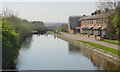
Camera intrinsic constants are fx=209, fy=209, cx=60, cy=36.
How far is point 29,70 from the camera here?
73.0ft

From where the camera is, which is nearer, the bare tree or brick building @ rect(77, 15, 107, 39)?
the bare tree

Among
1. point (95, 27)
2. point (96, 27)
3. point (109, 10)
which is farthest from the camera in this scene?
point (95, 27)

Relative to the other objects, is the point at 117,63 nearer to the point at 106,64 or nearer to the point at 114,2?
the point at 106,64

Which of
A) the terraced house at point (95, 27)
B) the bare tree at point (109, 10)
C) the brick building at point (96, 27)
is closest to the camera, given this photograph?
the bare tree at point (109, 10)

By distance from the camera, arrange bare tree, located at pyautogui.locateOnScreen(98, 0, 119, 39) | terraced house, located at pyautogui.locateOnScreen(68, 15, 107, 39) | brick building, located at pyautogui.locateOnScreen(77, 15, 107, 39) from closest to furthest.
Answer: bare tree, located at pyautogui.locateOnScreen(98, 0, 119, 39) → terraced house, located at pyautogui.locateOnScreen(68, 15, 107, 39) → brick building, located at pyautogui.locateOnScreen(77, 15, 107, 39)

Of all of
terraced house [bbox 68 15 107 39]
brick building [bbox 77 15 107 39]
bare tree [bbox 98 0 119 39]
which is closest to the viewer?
bare tree [bbox 98 0 119 39]

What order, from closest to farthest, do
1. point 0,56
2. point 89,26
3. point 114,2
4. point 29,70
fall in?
point 29,70 → point 0,56 → point 114,2 → point 89,26

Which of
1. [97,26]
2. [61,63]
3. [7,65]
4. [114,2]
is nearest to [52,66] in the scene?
[61,63]

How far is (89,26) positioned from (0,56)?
45.4 m

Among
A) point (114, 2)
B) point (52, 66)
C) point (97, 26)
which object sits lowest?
point (52, 66)

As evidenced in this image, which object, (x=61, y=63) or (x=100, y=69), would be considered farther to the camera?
(x=61, y=63)

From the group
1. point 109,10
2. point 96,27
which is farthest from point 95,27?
point 109,10

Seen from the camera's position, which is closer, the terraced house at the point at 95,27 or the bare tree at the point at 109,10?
the bare tree at the point at 109,10

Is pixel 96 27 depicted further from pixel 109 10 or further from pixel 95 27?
pixel 109 10
